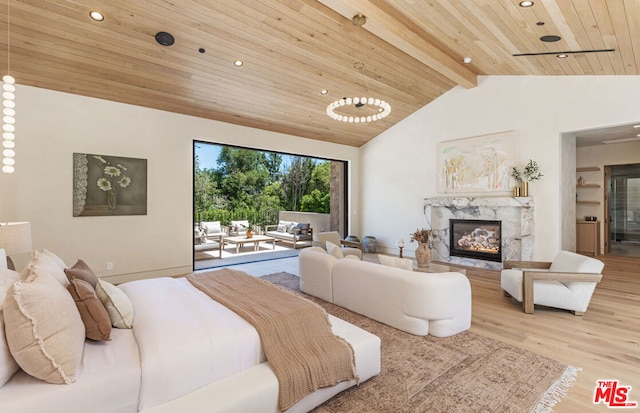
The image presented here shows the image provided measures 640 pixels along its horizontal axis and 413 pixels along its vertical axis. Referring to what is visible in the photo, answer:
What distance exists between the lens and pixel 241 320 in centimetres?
204

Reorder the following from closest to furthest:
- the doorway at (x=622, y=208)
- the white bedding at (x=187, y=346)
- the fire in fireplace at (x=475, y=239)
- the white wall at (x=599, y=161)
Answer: the white bedding at (x=187, y=346) < the fire in fireplace at (x=475, y=239) < the white wall at (x=599, y=161) < the doorway at (x=622, y=208)

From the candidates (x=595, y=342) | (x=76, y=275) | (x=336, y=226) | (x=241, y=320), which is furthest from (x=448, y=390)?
(x=336, y=226)

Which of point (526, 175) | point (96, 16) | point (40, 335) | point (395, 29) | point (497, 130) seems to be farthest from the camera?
point (497, 130)

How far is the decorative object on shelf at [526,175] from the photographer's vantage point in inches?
214

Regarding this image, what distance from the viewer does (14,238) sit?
309cm

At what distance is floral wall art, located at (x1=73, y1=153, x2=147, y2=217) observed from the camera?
4.53 metres

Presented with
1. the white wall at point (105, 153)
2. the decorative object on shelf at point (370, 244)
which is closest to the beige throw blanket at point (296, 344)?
the white wall at point (105, 153)

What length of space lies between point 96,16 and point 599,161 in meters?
10.2

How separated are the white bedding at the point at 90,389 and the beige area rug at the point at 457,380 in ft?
3.68

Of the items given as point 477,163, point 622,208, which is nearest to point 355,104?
point 477,163

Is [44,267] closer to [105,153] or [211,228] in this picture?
[105,153]

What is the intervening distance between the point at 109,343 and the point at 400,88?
598cm

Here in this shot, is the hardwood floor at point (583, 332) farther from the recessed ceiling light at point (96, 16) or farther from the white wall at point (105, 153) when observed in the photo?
the recessed ceiling light at point (96, 16)

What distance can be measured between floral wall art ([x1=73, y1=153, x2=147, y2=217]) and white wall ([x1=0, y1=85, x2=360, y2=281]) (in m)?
0.09
